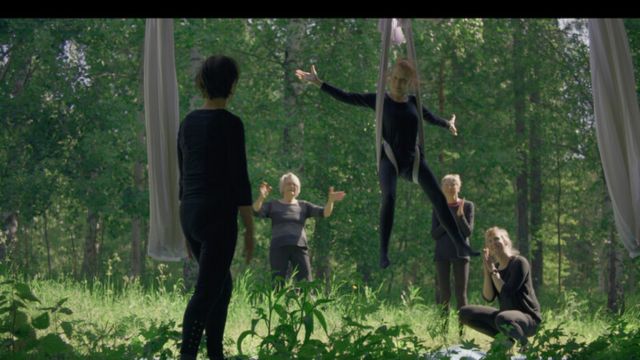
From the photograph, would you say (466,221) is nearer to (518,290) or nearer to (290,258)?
(518,290)

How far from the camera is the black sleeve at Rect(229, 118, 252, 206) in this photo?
4.60m

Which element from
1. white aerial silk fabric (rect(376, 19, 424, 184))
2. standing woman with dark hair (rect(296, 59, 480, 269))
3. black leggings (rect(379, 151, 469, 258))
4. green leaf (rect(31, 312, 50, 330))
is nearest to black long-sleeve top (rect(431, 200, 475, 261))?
black leggings (rect(379, 151, 469, 258))

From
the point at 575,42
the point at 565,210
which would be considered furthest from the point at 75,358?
the point at 565,210

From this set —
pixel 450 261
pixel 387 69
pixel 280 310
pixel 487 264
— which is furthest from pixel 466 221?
pixel 280 310

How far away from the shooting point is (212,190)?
4566 millimetres

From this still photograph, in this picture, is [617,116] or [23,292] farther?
[617,116]

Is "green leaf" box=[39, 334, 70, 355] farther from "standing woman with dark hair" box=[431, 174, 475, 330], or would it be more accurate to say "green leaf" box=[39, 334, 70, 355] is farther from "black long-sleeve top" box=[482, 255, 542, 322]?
"standing woman with dark hair" box=[431, 174, 475, 330]

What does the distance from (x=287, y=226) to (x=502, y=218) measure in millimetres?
10316

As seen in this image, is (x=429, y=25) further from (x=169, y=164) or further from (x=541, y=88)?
(x=169, y=164)

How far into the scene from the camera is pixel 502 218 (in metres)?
18.3

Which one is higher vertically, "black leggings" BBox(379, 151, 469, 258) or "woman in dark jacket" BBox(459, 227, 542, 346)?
"black leggings" BBox(379, 151, 469, 258)

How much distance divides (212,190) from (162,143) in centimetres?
88

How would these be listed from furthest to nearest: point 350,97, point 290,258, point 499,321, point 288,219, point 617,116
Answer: point 290,258
point 288,219
point 499,321
point 350,97
point 617,116

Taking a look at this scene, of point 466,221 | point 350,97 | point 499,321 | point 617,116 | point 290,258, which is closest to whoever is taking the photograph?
point 617,116
